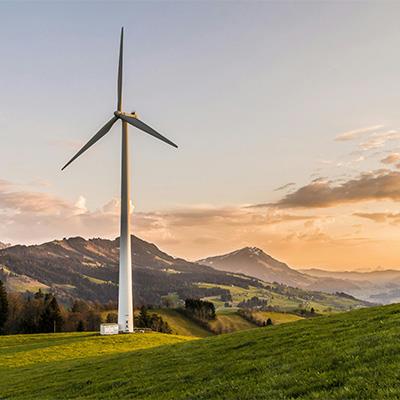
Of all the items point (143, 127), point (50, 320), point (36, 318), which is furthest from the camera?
point (36, 318)

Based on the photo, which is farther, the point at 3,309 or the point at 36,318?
the point at 36,318

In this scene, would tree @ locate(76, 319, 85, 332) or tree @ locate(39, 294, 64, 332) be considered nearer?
tree @ locate(39, 294, 64, 332)

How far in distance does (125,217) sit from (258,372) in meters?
56.6

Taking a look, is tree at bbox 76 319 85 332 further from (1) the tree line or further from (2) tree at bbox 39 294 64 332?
(2) tree at bbox 39 294 64 332

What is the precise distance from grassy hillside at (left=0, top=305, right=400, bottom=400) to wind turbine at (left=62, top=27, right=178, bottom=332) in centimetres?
3029

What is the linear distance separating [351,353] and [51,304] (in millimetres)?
142061

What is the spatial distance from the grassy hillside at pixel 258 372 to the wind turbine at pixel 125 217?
3029 cm

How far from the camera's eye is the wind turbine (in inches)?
2921

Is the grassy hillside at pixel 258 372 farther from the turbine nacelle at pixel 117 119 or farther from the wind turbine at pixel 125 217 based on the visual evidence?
the turbine nacelle at pixel 117 119

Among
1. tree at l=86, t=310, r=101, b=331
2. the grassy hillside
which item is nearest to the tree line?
tree at l=86, t=310, r=101, b=331

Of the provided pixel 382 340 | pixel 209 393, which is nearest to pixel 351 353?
pixel 382 340

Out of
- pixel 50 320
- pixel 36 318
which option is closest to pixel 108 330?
pixel 50 320

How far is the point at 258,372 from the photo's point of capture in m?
21.2

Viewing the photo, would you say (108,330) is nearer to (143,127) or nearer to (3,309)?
(143,127)
